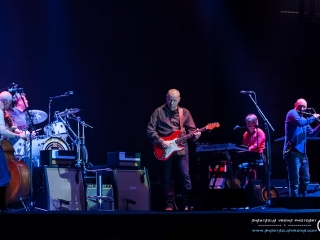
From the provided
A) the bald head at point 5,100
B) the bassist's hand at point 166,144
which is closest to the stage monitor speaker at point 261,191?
the bassist's hand at point 166,144

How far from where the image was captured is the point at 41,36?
12.4 m

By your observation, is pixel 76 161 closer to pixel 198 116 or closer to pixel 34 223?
pixel 198 116

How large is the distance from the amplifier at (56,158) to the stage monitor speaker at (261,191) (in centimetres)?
317

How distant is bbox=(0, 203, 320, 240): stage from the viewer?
4922 mm

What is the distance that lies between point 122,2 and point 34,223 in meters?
8.87

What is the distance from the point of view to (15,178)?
31.1 ft

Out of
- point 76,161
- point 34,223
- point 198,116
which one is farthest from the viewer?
point 198,116

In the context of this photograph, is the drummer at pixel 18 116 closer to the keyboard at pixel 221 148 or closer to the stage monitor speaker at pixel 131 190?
the stage monitor speaker at pixel 131 190

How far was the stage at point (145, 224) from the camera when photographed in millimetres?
4922

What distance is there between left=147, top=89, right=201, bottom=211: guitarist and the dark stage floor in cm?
502

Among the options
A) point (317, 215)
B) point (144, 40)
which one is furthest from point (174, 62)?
point (317, 215)

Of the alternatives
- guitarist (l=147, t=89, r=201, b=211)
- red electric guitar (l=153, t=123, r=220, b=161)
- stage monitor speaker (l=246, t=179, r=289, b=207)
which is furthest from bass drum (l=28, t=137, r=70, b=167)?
stage monitor speaker (l=246, t=179, r=289, b=207)

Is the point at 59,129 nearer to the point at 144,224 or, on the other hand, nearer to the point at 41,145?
the point at 41,145

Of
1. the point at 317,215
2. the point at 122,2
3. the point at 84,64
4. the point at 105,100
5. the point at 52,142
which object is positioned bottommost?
the point at 317,215
